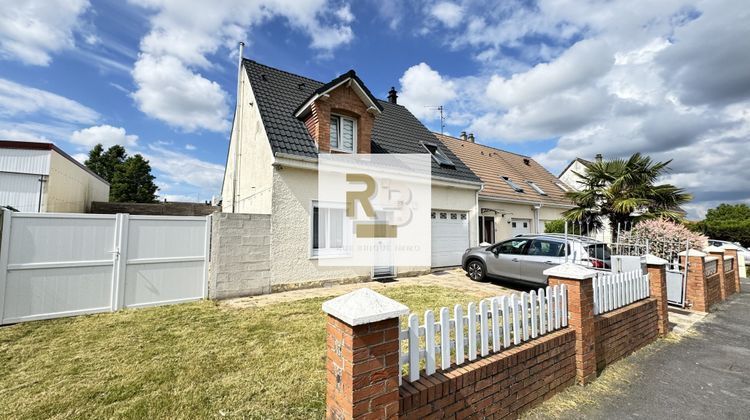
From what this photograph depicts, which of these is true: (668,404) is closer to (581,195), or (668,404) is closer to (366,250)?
(366,250)

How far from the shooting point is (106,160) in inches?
1235

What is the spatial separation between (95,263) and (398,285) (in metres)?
6.87

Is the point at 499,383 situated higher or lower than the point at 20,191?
lower

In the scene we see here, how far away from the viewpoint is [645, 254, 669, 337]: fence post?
16.9 feet

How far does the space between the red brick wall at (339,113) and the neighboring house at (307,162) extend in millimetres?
30

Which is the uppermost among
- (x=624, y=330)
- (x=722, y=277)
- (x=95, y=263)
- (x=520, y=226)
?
(x=520, y=226)

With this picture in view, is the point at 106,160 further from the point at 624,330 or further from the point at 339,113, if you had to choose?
the point at 624,330

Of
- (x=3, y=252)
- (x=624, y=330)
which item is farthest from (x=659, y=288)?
(x=3, y=252)

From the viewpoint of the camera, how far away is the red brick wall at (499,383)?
2.33 metres

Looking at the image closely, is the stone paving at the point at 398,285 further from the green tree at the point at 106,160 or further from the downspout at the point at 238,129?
the green tree at the point at 106,160

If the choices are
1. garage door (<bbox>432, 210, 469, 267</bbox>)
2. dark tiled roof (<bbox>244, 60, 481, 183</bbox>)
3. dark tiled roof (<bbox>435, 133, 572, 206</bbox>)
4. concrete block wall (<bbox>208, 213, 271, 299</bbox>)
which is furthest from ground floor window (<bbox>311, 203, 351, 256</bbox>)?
dark tiled roof (<bbox>435, 133, 572, 206</bbox>)

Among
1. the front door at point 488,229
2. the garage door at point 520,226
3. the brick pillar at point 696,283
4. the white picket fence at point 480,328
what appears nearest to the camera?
the white picket fence at point 480,328

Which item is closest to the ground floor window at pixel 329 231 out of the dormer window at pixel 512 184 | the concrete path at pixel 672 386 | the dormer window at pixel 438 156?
the dormer window at pixel 438 156

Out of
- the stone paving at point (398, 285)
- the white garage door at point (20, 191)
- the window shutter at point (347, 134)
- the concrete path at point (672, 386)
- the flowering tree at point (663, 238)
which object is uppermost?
the window shutter at point (347, 134)
